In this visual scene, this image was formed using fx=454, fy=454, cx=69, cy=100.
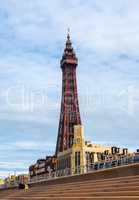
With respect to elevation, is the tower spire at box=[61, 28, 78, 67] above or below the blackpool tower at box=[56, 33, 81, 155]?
above

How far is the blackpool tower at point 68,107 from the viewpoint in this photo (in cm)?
10844

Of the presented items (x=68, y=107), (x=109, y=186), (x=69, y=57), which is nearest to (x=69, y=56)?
(x=69, y=57)

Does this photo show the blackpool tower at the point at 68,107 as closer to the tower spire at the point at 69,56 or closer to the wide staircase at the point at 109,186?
the tower spire at the point at 69,56

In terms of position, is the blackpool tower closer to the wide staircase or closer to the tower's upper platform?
the tower's upper platform

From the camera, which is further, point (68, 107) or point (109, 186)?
point (68, 107)

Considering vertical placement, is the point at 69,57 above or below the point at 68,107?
above

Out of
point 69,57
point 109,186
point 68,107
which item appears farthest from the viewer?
point 69,57

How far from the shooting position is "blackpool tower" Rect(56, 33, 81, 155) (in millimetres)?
108438

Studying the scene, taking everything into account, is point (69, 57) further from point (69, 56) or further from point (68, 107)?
point (68, 107)

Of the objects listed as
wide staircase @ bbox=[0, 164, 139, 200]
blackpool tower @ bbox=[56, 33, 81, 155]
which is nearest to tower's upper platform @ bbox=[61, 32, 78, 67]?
blackpool tower @ bbox=[56, 33, 81, 155]

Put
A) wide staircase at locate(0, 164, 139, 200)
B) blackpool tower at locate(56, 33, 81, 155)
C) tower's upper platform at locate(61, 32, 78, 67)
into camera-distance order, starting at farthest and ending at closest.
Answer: tower's upper platform at locate(61, 32, 78, 67) < blackpool tower at locate(56, 33, 81, 155) < wide staircase at locate(0, 164, 139, 200)

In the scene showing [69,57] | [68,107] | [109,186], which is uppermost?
[69,57]

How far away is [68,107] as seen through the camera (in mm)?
113000

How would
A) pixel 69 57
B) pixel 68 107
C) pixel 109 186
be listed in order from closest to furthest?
pixel 109 186 → pixel 68 107 → pixel 69 57
